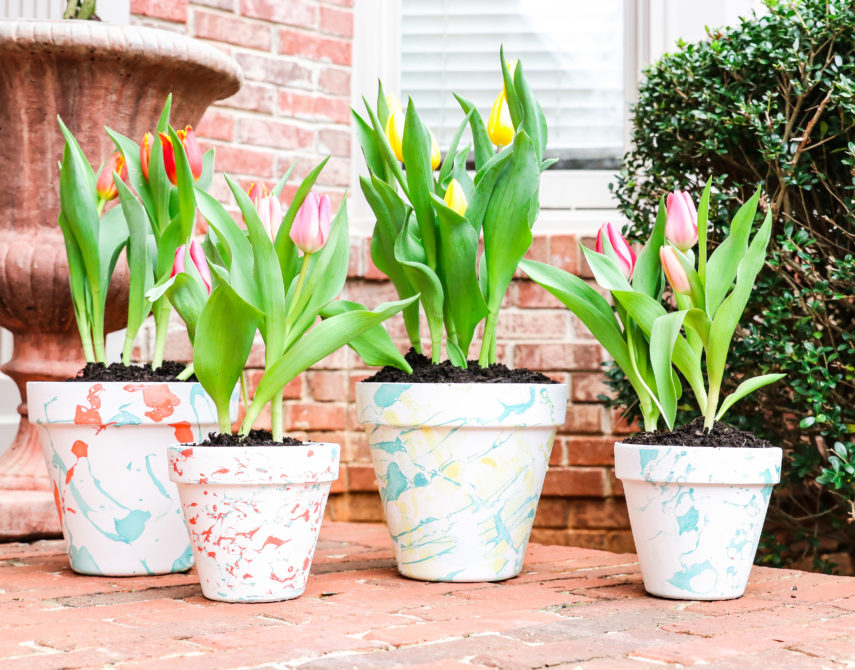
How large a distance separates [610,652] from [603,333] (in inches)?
20.1

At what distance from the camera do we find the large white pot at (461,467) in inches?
55.8

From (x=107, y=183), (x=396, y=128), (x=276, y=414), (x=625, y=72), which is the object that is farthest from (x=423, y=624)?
(x=625, y=72)

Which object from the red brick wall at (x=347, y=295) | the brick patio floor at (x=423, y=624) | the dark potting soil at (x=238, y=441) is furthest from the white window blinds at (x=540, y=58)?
the dark potting soil at (x=238, y=441)

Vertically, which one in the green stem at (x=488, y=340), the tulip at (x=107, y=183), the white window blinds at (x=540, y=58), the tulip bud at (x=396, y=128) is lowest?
the green stem at (x=488, y=340)

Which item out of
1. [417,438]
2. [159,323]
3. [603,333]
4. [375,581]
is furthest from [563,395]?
[159,323]

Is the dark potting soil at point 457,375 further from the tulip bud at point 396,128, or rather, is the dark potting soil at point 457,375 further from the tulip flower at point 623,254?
the tulip bud at point 396,128

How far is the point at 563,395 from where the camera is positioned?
151 centimetres

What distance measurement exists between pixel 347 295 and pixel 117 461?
3.56 ft

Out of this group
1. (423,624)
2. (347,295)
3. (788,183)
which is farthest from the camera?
(347,295)

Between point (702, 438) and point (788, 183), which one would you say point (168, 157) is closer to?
point (702, 438)

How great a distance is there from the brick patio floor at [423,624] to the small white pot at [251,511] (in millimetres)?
36

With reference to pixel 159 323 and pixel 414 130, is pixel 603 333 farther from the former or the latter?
pixel 159 323

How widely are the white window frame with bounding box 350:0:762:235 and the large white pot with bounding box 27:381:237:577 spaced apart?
1.14 m

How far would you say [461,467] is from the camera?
1.42 m
